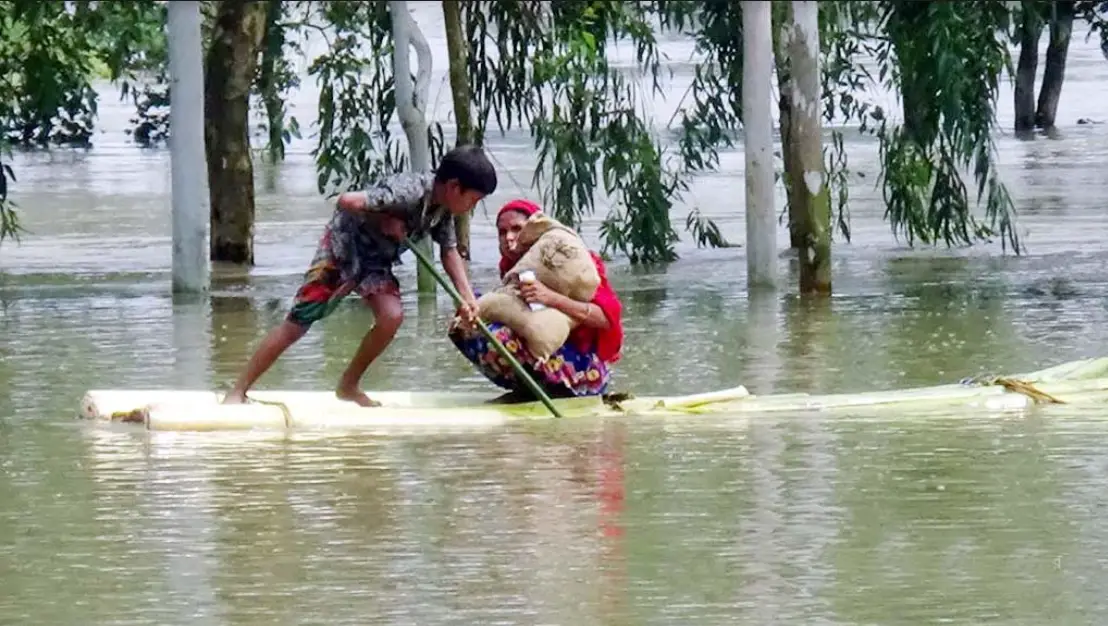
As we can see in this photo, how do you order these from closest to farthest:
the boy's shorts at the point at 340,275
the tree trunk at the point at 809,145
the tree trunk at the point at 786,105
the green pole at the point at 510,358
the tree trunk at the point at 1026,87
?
the green pole at the point at 510,358
the boy's shorts at the point at 340,275
the tree trunk at the point at 809,145
the tree trunk at the point at 786,105
the tree trunk at the point at 1026,87

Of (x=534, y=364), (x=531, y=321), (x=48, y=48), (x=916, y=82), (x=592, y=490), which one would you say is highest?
(x=48, y=48)

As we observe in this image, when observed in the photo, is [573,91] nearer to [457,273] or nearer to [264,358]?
[457,273]

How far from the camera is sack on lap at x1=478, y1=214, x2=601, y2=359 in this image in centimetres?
1020

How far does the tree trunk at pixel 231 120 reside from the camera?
60.7 ft

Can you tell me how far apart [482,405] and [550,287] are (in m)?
0.61

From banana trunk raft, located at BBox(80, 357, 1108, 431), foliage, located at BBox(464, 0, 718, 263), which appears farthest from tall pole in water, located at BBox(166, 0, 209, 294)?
banana trunk raft, located at BBox(80, 357, 1108, 431)

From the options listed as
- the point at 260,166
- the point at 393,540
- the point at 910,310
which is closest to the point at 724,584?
the point at 393,540

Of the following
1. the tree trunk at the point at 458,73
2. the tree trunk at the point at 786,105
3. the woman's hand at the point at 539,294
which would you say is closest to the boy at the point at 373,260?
the woman's hand at the point at 539,294

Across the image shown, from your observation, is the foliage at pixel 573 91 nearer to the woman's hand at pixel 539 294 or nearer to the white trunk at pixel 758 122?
the white trunk at pixel 758 122

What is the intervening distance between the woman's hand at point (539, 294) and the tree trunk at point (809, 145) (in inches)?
220

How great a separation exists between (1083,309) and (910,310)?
1.03 metres

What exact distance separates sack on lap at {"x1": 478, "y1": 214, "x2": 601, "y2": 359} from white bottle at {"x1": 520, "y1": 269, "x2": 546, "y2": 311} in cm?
2

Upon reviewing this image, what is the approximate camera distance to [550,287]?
10.3 metres

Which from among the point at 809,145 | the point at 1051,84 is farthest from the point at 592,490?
the point at 1051,84
